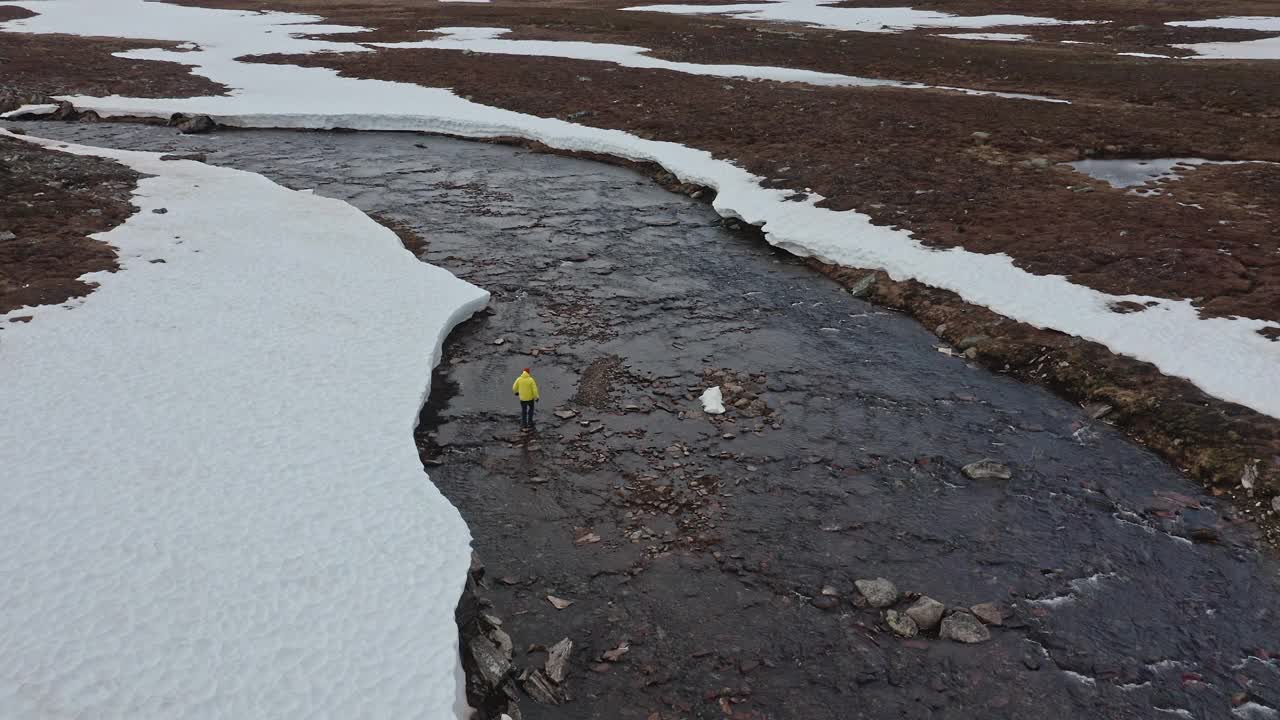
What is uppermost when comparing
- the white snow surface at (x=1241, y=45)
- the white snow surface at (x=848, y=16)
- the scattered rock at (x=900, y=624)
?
the white snow surface at (x=848, y=16)

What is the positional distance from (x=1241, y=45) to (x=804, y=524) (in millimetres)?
69498

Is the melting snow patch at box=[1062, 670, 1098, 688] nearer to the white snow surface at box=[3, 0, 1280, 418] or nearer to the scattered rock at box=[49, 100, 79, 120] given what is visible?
the white snow surface at box=[3, 0, 1280, 418]

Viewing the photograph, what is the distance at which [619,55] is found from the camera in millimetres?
62656

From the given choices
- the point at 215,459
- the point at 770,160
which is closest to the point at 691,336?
the point at 215,459

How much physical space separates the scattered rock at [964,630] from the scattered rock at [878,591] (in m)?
0.82

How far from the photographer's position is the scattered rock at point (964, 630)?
11836 millimetres

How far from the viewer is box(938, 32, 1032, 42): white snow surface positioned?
230 feet

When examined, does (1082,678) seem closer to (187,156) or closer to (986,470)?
(986,470)

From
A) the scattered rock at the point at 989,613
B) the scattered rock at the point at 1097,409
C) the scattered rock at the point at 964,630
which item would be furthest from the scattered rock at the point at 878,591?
the scattered rock at the point at 1097,409

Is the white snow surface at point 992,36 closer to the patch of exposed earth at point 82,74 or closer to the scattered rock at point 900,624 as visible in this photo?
the patch of exposed earth at point 82,74

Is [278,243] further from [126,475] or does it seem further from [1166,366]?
[1166,366]

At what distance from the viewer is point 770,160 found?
34562mm

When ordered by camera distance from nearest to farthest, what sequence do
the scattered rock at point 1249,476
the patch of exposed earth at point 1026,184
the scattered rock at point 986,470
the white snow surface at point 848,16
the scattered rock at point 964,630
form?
1. the scattered rock at point 964,630
2. the scattered rock at point 1249,476
3. the scattered rock at point 986,470
4. the patch of exposed earth at point 1026,184
5. the white snow surface at point 848,16

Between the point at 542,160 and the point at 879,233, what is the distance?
17.8 m
